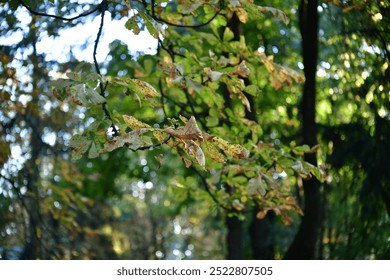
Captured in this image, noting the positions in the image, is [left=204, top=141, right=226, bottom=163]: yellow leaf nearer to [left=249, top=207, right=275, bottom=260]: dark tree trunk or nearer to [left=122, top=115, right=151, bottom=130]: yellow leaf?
[left=122, top=115, right=151, bottom=130]: yellow leaf

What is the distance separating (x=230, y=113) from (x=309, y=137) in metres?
1.60

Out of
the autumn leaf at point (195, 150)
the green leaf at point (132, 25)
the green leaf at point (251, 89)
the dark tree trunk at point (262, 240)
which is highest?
the green leaf at point (132, 25)

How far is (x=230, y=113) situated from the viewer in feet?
10.9

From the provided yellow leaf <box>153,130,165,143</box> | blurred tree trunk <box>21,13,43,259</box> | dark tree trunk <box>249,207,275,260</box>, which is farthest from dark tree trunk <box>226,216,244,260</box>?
yellow leaf <box>153,130,165,143</box>

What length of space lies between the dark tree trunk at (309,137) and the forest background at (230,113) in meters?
0.01

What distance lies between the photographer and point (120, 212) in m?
13.6

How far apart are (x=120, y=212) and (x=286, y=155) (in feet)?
36.2

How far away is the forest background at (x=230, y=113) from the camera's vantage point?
2.35 m

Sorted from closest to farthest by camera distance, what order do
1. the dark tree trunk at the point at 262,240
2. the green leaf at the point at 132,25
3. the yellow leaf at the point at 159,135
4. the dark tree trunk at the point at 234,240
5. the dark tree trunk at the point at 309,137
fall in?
1. the yellow leaf at the point at 159,135
2. the green leaf at the point at 132,25
3. the dark tree trunk at the point at 309,137
4. the dark tree trunk at the point at 234,240
5. the dark tree trunk at the point at 262,240

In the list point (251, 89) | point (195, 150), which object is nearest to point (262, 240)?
point (251, 89)

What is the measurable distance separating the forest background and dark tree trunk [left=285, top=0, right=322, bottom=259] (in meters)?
0.01

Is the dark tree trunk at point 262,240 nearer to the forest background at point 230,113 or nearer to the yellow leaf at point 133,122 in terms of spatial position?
the forest background at point 230,113

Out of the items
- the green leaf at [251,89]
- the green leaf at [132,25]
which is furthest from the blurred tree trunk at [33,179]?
the green leaf at [251,89]

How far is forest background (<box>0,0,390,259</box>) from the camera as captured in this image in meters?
2.35
